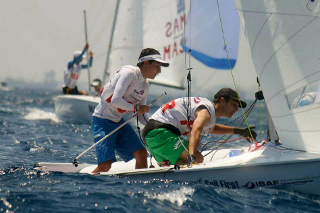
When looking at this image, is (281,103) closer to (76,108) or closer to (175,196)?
(175,196)

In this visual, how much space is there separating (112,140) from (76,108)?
369 inches

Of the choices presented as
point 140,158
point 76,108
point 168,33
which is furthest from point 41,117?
point 140,158

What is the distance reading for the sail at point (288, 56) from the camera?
4.45m

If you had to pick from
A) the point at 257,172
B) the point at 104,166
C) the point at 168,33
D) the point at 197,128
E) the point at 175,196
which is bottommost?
the point at 175,196

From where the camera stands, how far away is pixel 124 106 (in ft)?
15.5

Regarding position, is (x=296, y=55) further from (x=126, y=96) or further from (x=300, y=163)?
(x=126, y=96)

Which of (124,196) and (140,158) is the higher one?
(140,158)

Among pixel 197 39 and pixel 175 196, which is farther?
pixel 197 39

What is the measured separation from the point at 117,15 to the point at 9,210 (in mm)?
12263

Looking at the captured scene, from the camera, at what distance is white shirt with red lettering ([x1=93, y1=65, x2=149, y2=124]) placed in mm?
4695

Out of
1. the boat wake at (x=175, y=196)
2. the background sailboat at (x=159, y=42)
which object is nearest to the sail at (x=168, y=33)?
the background sailboat at (x=159, y=42)

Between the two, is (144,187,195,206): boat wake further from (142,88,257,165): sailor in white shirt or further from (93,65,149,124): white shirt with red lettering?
(93,65,149,124): white shirt with red lettering

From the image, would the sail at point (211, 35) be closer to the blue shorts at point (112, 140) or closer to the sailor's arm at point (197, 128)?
the blue shorts at point (112, 140)

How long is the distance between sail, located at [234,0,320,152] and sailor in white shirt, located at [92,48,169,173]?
0.96 m
